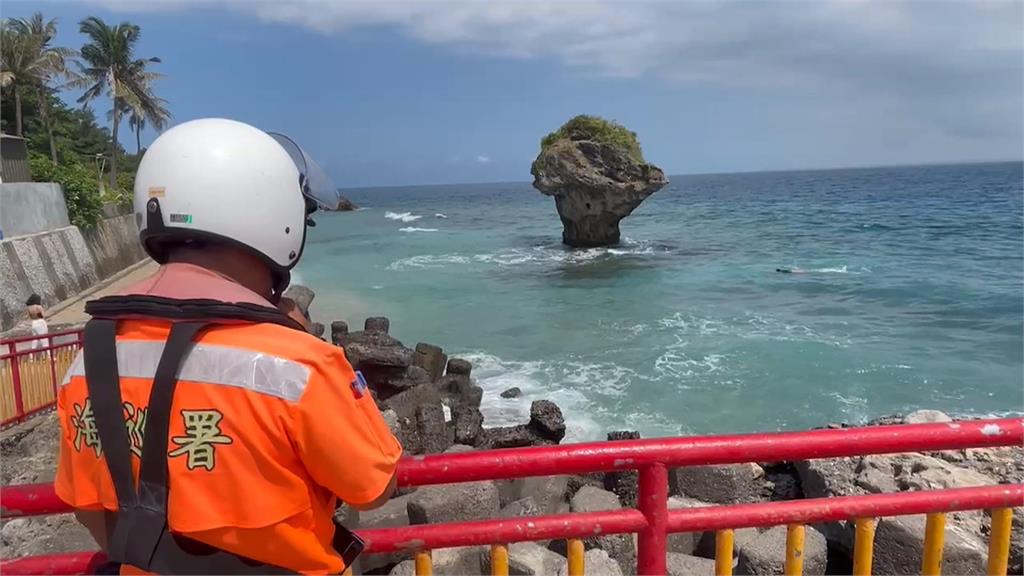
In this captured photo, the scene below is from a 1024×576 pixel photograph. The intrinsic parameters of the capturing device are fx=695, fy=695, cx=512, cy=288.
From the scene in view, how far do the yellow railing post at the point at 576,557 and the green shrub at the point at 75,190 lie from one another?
92.3 ft

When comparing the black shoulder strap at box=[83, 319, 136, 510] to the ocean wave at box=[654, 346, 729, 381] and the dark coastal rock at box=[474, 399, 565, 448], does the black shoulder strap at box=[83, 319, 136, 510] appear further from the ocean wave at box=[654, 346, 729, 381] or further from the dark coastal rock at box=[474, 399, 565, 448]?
the ocean wave at box=[654, 346, 729, 381]

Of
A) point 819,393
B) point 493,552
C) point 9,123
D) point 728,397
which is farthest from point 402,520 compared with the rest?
point 9,123

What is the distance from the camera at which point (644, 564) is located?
2.46 metres

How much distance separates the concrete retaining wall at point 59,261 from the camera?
18219mm

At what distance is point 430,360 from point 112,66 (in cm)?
4366

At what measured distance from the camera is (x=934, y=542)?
2.64 metres

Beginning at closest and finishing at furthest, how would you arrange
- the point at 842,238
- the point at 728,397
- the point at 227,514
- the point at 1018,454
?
the point at 227,514 < the point at 1018,454 < the point at 728,397 < the point at 842,238

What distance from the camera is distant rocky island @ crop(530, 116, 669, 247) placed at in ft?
135

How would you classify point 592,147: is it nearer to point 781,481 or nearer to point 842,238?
point 842,238

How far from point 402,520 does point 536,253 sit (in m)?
37.7

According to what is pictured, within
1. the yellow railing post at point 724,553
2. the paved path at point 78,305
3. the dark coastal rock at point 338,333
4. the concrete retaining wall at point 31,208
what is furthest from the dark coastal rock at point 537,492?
the concrete retaining wall at point 31,208

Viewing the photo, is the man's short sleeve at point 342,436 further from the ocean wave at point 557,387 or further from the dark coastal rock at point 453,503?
the ocean wave at point 557,387

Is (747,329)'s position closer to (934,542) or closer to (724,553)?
(934,542)

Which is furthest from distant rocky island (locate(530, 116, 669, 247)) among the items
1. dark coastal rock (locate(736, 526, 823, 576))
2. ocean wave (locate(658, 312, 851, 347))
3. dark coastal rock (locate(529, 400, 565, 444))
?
dark coastal rock (locate(736, 526, 823, 576))
